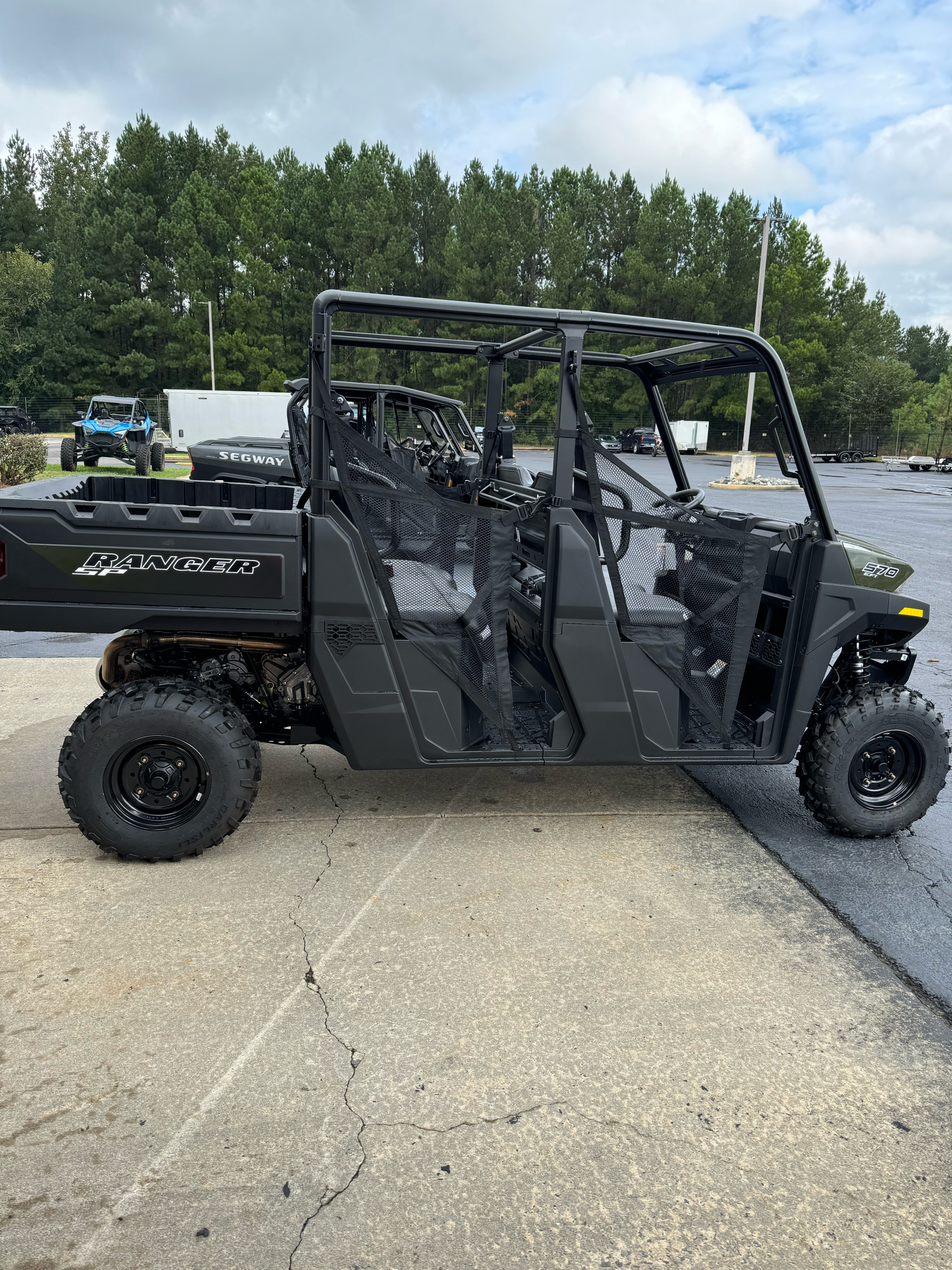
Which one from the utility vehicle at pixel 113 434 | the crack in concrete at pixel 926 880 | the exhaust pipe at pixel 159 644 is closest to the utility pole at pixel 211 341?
the utility vehicle at pixel 113 434

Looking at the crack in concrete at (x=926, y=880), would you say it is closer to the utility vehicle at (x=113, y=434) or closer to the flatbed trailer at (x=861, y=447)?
the utility vehicle at (x=113, y=434)

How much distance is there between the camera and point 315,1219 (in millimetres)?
2025

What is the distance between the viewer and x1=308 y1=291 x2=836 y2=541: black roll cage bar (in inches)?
128

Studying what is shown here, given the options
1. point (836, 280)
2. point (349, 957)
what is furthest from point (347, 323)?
point (836, 280)

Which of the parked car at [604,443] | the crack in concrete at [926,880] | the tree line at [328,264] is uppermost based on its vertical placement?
the tree line at [328,264]

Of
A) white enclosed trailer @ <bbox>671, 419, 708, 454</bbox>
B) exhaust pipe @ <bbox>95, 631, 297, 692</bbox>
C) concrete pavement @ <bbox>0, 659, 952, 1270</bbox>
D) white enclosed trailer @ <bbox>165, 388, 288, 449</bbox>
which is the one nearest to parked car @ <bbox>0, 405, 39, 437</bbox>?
white enclosed trailer @ <bbox>165, 388, 288, 449</bbox>

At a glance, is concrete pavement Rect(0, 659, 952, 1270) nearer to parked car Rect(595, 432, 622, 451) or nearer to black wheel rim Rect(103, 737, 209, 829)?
black wheel rim Rect(103, 737, 209, 829)

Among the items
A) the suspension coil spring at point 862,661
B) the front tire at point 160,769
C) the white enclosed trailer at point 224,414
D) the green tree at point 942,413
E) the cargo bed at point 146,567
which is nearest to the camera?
the cargo bed at point 146,567

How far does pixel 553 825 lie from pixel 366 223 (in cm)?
5113

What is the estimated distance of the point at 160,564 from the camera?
3318mm

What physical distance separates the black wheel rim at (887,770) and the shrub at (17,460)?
1461 cm

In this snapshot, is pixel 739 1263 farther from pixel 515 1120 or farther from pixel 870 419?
pixel 870 419

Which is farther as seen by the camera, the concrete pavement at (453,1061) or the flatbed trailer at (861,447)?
the flatbed trailer at (861,447)

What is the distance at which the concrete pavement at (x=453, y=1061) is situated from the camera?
2023 mm
